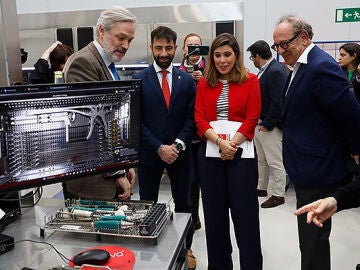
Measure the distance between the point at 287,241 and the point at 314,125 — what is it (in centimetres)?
134

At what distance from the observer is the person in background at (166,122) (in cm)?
226

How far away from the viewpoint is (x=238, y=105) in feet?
7.00

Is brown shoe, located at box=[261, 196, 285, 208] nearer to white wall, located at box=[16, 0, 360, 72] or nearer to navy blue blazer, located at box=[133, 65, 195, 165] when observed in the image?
navy blue blazer, located at box=[133, 65, 195, 165]

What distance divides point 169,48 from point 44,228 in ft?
4.51

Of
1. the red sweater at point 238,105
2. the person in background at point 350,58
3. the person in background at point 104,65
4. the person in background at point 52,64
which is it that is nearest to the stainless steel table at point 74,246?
the person in background at point 104,65

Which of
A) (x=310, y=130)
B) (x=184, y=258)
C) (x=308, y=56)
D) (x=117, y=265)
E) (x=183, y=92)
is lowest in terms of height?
(x=184, y=258)

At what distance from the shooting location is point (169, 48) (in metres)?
2.30

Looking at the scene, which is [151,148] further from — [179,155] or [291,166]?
[291,166]

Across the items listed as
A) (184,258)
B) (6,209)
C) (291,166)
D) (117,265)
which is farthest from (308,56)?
(6,209)

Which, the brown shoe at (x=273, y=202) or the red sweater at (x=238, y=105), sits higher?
the red sweater at (x=238, y=105)

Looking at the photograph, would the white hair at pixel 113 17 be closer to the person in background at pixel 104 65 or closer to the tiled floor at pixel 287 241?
the person in background at pixel 104 65

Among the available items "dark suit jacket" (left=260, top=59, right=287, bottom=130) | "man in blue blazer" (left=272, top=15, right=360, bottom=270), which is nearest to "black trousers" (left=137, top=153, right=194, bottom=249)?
"man in blue blazer" (left=272, top=15, right=360, bottom=270)

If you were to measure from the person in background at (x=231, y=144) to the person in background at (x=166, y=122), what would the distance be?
5.1 inches

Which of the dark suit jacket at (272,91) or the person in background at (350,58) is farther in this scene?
the person in background at (350,58)
